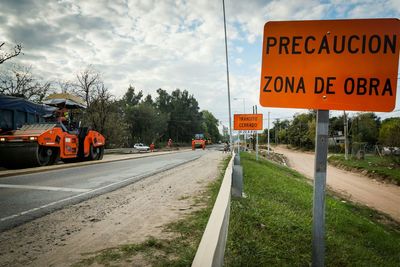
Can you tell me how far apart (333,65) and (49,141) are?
1532 centimetres

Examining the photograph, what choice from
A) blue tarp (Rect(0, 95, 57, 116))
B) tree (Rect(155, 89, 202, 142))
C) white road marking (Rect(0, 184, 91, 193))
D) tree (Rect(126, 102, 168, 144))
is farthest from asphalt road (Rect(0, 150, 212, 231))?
tree (Rect(155, 89, 202, 142))

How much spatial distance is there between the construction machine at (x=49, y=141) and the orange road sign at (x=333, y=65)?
1417cm

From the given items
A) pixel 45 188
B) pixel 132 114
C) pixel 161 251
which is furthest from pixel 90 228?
pixel 132 114

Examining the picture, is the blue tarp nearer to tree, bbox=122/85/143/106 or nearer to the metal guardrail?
the metal guardrail

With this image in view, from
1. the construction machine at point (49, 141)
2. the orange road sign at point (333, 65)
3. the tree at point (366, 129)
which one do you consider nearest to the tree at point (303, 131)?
the tree at point (366, 129)

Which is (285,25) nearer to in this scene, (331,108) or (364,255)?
(331,108)

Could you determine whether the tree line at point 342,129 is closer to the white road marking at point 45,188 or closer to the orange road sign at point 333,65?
the white road marking at point 45,188

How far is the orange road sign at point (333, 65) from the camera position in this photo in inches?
114

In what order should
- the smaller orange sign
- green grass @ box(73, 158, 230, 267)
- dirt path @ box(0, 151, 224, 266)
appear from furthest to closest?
the smaller orange sign < dirt path @ box(0, 151, 224, 266) < green grass @ box(73, 158, 230, 267)

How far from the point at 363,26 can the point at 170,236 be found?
3.67 meters

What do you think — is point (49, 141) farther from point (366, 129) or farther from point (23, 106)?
point (366, 129)

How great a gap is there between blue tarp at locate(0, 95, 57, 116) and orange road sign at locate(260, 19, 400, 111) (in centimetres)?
1613

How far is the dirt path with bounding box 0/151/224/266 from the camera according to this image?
13.1ft

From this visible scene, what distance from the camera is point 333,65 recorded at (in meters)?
2.96
